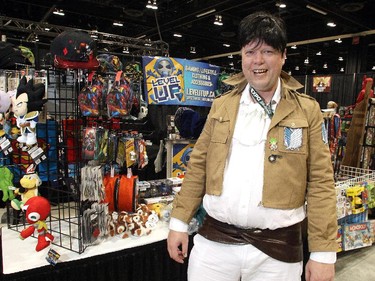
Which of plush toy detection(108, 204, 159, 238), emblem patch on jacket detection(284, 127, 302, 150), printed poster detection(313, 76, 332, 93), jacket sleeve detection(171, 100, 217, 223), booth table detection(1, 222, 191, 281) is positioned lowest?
booth table detection(1, 222, 191, 281)

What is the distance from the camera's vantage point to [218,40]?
11.5m

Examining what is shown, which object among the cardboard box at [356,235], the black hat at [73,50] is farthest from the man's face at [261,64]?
the cardboard box at [356,235]

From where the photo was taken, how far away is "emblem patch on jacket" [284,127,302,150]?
3.73ft

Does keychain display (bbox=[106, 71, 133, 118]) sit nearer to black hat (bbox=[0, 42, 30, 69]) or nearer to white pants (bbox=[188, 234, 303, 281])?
black hat (bbox=[0, 42, 30, 69])

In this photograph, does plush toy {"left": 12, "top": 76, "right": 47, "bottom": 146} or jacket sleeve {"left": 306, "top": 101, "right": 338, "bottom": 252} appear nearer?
jacket sleeve {"left": 306, "top": 101, "right": 338, "bottom": 252}

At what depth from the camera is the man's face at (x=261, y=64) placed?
3.77 ft

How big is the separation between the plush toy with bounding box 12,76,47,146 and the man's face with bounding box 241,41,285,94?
1.12 meters

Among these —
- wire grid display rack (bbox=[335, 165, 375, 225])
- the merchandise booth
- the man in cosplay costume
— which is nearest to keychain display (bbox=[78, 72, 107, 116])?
the merchandise booth

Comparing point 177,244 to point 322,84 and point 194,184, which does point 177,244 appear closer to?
point 194,184

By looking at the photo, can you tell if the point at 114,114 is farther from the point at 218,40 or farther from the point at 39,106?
the point at 218,40

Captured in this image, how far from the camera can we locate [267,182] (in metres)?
1.12

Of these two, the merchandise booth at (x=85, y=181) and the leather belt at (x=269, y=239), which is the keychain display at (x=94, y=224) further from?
the leather belt at (x=269, y=239)

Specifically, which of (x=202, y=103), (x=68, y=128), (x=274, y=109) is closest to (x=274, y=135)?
(x=274, y=109)

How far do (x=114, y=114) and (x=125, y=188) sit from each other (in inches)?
22.7
